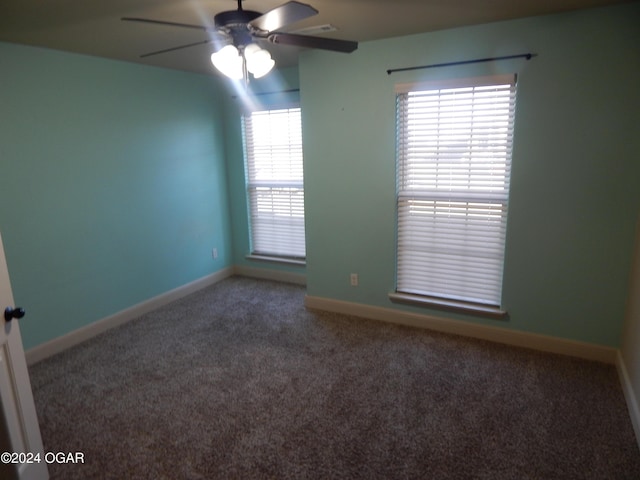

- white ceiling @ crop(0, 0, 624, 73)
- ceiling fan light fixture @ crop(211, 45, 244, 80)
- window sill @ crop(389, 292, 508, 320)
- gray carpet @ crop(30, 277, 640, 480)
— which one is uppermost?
white ceiling @ crop(0, 0, 624, 73)

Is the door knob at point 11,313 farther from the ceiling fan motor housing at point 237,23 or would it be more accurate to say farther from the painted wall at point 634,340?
the painted wall at point 634,340

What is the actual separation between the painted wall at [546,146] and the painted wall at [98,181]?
1505 millimetres

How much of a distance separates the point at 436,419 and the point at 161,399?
67.7 inches

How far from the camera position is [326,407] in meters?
2.47

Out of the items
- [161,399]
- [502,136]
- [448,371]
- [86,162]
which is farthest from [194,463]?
[502,136]

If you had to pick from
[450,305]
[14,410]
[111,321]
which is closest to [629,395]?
[450,305]

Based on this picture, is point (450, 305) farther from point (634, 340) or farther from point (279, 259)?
point (279, 259)

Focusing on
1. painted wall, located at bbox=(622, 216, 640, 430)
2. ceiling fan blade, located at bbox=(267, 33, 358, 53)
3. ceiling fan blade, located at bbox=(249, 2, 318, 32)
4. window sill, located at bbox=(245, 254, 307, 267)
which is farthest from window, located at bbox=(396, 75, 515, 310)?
ceiling fan blade, located at bbox=(249, 2, 318, 32)

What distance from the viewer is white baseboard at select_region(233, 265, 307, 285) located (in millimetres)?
4668

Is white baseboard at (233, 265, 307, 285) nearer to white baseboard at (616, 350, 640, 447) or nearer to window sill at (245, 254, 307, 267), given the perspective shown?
window sill at (245, 254, 307, 267)

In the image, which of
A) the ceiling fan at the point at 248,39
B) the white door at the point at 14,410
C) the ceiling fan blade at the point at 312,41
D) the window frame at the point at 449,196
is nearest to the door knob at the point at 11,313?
the white door at the point at 14,410

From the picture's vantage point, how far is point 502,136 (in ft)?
9.62

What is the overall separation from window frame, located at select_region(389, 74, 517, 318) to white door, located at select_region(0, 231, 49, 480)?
264cm

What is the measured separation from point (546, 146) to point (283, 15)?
2.09 m
